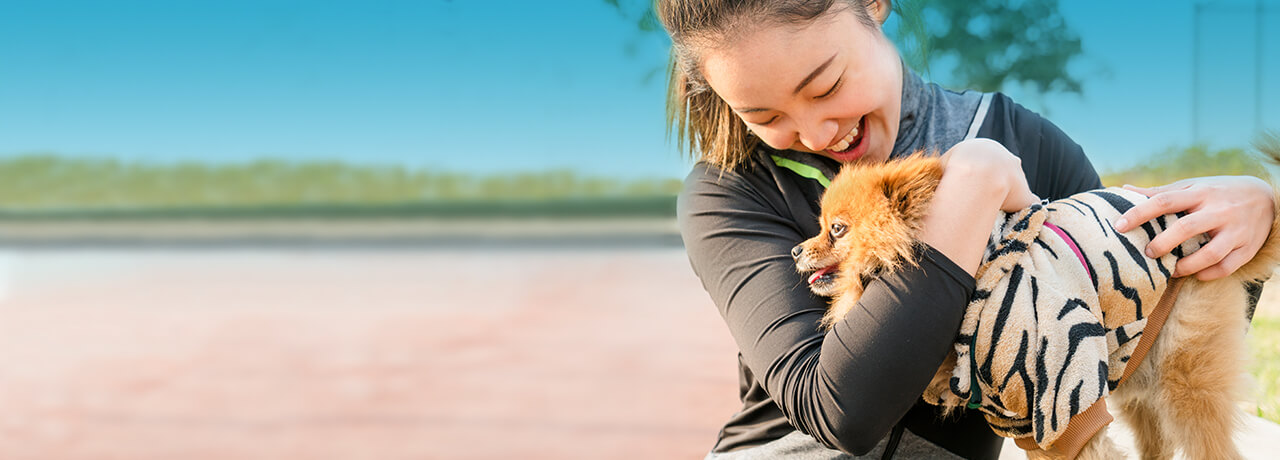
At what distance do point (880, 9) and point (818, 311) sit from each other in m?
0.61

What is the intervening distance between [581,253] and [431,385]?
629 centimetres

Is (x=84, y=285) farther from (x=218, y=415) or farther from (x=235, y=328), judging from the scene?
(x=218, y=415)

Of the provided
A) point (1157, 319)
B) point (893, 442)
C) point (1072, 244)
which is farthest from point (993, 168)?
point (893, 442)

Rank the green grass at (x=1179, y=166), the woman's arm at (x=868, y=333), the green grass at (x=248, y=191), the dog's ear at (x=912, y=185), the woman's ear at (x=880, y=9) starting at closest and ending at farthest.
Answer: the woman's arm at (x=868, y=333), the dog's ear at (x=912, y=185), the woman's ear at (x=880, y=9), the green grass at (x=1179, y=166), the green grass at (x=248, y=191)

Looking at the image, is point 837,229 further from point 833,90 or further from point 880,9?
point 880,9

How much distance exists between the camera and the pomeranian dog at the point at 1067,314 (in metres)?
1.19

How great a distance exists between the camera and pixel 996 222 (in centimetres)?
128

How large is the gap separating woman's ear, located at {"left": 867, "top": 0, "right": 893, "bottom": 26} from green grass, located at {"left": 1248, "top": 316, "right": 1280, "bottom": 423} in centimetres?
164

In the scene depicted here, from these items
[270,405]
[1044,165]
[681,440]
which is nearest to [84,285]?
[270,405]

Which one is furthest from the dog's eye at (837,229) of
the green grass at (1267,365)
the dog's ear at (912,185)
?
the green grass at (1267,365)

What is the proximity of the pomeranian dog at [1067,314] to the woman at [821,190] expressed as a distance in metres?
0.05

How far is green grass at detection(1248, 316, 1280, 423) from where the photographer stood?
9.59 ft

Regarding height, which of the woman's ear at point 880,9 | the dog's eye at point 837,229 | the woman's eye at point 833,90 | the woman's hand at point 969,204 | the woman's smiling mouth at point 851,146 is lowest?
the dog's eye at point 837,229

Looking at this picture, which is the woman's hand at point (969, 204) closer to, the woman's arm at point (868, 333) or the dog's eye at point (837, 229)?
the woman's arm at point (868, 333)
